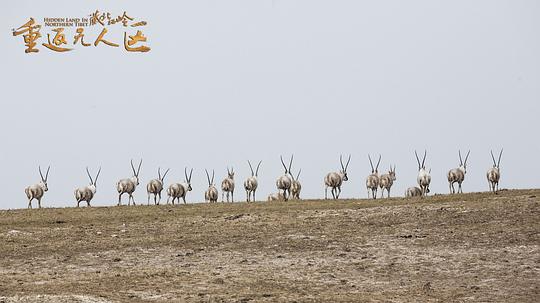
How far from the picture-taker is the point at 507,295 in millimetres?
21047

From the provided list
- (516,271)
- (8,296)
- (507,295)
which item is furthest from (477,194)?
(8,296)

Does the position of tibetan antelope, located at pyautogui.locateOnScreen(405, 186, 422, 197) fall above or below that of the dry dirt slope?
above

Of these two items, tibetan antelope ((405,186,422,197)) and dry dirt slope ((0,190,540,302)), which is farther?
tibetan antelope ((405,186,422,197))

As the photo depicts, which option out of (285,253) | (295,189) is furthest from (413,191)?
(285,253)

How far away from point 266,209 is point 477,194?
9575 millimetres

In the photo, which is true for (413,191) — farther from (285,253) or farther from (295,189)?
(285,253)

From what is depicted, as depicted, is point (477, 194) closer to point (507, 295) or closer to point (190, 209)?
point (190, 209)

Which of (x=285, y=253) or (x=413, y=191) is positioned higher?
(x=413, y=191)

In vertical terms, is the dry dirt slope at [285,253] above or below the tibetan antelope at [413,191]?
below

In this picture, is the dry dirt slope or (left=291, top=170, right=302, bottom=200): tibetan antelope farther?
(left=291, top=170, right=302, bottom=200): tibetan antelope

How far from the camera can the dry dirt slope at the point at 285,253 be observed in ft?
71.0

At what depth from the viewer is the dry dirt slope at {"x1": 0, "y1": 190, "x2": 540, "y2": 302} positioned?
21641mm

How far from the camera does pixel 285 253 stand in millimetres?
26984

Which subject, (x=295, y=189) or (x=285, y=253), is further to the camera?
(x=295, y=189)
